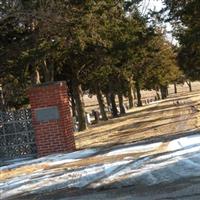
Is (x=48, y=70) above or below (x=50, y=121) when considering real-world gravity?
above

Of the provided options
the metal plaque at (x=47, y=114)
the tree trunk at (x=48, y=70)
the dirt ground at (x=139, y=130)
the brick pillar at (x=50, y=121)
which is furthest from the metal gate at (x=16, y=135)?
the tree trunk at (x=48, y=70)

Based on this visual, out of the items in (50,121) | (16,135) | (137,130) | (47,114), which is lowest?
(137,130)

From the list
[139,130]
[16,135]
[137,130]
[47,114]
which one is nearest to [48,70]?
[137,130]

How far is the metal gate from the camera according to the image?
Result: 749 inches

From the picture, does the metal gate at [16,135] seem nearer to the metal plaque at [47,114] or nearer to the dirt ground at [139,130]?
the metal plaque at [47,114]

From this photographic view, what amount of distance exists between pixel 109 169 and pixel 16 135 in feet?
22.1

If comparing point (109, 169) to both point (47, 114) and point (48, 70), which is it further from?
point (48, 70)

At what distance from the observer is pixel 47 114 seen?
61.5ft

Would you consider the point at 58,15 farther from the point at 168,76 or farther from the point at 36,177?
the point at 168,76

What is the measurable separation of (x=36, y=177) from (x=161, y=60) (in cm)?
6886

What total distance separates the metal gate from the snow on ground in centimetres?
174

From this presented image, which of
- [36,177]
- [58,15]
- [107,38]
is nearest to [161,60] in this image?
[107,38]

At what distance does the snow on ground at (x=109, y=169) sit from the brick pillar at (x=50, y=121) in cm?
141

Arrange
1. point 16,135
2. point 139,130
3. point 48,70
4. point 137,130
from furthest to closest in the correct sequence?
point 48,70
point 137,130
point 139,130
point 16,135
